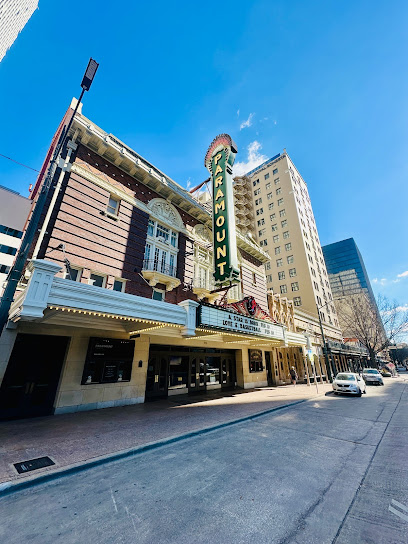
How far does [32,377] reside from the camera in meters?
9.77

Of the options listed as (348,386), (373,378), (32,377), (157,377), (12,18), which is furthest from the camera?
(373,378)

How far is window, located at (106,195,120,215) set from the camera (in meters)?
14.1

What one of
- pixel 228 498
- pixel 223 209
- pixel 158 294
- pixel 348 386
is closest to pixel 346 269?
pixel 348 386

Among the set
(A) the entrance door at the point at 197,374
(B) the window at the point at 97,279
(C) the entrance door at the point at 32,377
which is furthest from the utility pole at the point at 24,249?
(A) the entrance door at the point at 197,374

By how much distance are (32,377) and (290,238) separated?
47545 mm

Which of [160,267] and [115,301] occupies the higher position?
[160,267]

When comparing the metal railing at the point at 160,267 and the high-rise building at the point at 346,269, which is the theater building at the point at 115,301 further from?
the high-rise building at the point at 346,269

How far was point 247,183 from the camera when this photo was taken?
192ft

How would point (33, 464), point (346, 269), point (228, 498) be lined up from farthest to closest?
point (346, 269) < point (33, 464) < point (228, 498)

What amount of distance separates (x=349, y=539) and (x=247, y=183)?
203 feet

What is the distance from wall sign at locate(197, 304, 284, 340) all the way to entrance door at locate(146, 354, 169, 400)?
4.99 metres

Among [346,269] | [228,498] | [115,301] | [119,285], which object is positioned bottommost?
A: [228,498]

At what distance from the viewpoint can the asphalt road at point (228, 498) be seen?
3084mm

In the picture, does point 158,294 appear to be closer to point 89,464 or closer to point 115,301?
point 115,301
